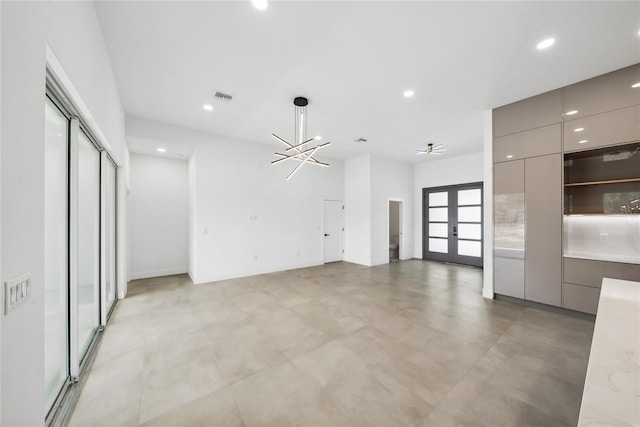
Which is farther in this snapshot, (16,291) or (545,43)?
(545,43)

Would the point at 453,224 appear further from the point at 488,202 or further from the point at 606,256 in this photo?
the point at 606,256

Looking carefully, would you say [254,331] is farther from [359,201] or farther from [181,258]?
[359,201]

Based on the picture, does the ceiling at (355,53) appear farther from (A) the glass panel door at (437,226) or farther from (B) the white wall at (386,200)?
(A) the glass panel door at (437,226)

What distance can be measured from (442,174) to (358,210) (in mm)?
3033

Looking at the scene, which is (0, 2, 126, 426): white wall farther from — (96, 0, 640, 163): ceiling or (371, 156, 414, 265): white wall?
(371, 156, 414, 265): white wall

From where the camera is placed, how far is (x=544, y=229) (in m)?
3.72

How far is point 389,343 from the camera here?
2814 millimetres

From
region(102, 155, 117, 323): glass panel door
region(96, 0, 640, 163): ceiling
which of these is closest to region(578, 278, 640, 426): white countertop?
region(96, 0, 640, 163): ceiling

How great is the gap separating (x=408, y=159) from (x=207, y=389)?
7745mm

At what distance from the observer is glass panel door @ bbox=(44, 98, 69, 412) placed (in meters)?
1.70

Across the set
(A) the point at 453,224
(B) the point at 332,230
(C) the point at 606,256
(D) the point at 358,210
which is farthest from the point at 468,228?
(B) the point at 332,230

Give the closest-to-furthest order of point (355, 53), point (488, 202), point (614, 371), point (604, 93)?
point (614, 371) < point (355, 53) < point (604, 93) < point (488, 202)

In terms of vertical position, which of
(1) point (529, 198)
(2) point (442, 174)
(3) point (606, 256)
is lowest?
(3) point (606, 256)

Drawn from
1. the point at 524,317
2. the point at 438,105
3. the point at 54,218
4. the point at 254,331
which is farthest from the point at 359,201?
the point at 54,218
